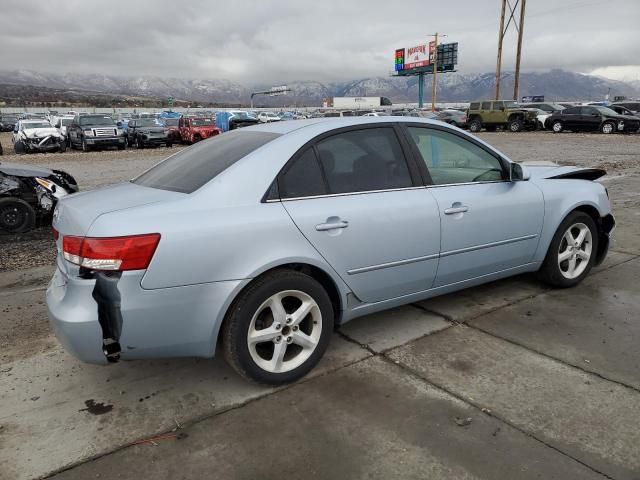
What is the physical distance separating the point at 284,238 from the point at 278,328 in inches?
20.5

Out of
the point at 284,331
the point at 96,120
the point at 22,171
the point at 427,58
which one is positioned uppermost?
the point at 427,58

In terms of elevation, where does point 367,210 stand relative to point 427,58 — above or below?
below

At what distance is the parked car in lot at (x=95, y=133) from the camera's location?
22.5 metres

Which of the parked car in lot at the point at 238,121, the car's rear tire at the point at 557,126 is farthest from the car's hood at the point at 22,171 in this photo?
the car's rear tire at the point at 557,126

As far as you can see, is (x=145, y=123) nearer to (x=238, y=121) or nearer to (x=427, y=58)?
(x=238, y=121)

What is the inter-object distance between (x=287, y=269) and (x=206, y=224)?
0.55 m

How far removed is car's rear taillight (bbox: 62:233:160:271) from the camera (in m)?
2.46

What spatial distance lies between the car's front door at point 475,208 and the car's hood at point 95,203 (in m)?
1.79

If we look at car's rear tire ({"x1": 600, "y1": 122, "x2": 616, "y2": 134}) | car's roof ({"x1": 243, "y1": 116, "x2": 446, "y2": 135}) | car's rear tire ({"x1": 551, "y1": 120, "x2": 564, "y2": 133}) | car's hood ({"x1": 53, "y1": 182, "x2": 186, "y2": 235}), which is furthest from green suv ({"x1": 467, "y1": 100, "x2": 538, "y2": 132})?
car's hood ({"x1": 53, "y1": 182, "x2": 186, "y2": 235})

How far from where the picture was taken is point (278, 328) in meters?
2.91

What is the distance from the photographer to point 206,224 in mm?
2623

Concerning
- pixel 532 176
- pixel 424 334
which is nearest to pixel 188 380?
pixel 424 334

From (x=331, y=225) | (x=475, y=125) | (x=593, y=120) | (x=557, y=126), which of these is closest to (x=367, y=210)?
(x=331, y=225)

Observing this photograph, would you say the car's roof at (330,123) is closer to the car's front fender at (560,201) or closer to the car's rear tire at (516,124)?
the car's front fender at (560,201)
